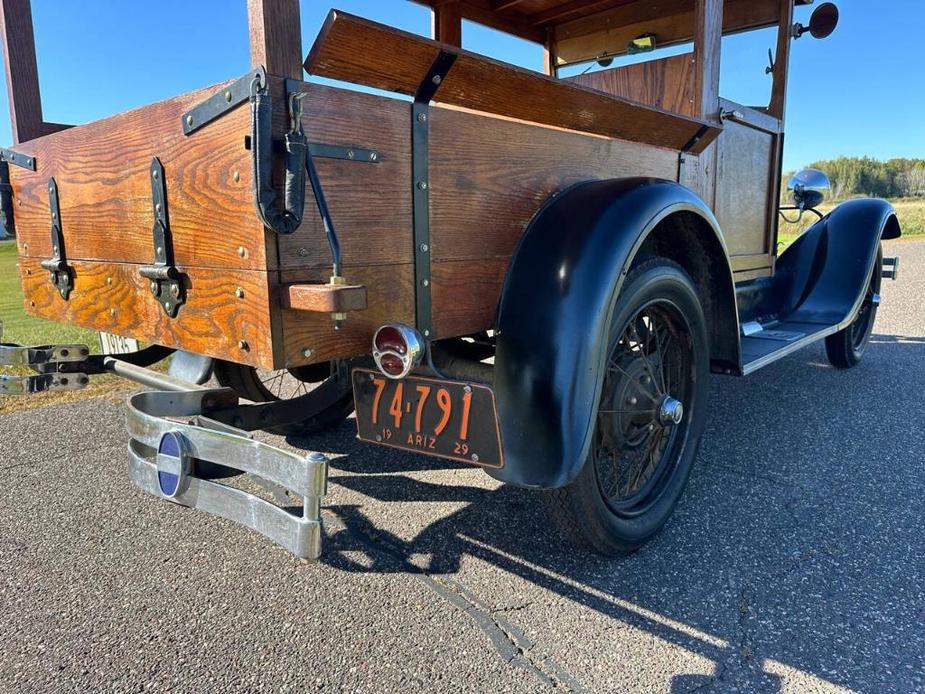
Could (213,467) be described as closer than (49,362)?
Yes

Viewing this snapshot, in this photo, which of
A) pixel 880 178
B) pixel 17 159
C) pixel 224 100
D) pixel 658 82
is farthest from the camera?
pixel 880 178

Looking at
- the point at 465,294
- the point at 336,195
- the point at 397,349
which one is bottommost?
the point at 397,349

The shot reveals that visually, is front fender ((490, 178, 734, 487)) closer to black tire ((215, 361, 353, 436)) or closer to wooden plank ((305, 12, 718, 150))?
wooden plank ((305, 12, 718, 150))

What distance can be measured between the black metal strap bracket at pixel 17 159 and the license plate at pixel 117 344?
817mm

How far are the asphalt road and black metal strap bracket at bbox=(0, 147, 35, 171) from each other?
1312mm

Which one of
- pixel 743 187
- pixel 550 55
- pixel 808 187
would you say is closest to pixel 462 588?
pixel 743 187

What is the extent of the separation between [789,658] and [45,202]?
8.98 feet

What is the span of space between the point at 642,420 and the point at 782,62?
9.23ft

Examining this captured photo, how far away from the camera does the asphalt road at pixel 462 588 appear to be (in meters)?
1.65

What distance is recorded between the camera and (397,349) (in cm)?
157

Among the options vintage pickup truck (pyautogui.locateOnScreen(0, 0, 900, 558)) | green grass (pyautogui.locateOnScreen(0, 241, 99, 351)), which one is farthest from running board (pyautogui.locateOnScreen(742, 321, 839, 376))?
green grass (pyautogui.locateOnScreen(0, 241, 99, 351))

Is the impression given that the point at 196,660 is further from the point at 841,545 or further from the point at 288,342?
the point at 841,545

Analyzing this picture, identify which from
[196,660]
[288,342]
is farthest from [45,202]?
[196,660]

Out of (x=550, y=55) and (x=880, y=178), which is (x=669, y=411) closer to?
(x=550, y=55)
